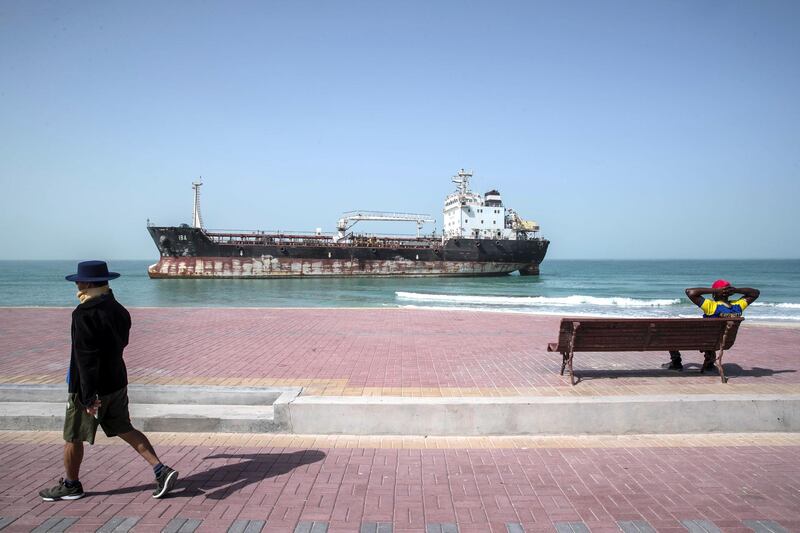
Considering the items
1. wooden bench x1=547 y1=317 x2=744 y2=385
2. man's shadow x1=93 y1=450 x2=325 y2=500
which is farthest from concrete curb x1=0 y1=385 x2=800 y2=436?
wooden bench x1=547 y1=317 x2=744 y2=385

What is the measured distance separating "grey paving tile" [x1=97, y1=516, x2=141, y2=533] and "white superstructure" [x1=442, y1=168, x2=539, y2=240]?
47839 mm

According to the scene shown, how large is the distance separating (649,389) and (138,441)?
504cm

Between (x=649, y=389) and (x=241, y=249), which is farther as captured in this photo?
(x=241, y=249)

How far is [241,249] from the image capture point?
146ft

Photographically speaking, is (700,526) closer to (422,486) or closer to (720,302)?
(422,486)

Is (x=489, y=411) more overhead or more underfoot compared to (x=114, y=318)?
more underfoot

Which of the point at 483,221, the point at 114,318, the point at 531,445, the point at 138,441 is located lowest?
the point at 531,445

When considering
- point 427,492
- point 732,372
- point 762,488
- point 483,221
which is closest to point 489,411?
point 427,492

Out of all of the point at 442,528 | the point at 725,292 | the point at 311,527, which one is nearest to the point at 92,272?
the point at 311,527

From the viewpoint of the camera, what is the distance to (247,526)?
2785 millimetres

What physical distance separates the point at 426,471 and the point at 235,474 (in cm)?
147

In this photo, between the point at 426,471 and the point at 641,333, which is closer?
the point at 426,471

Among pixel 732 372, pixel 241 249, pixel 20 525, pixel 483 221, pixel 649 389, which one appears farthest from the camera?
pixel 483 221

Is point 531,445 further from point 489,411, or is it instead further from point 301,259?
point 301,259
